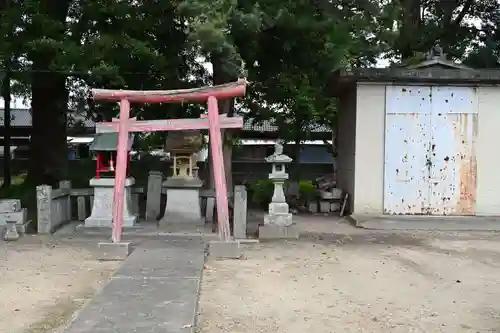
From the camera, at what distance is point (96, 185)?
11.1 meters

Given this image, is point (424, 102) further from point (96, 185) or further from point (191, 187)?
point (96, 185)

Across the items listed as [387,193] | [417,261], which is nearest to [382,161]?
[387,193]

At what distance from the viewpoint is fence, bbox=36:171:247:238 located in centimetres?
1061

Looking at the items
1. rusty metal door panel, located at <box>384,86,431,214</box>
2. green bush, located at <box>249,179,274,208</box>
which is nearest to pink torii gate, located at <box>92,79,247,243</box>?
rusty metal door panel, located at <box>384,86,431,214</box>

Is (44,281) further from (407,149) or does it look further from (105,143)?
(407,149)

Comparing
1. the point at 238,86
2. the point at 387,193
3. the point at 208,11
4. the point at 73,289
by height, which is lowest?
Answer: the point at 73,289

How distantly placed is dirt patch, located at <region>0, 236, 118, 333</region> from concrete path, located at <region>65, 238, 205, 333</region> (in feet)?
1.05

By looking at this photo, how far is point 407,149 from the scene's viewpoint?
12.6 meters

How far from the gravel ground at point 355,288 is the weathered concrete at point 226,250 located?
7.6 inches

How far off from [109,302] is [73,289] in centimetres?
125

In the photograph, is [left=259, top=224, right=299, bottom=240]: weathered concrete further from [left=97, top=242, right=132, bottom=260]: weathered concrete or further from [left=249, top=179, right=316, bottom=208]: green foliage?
[left=249, top=179, right=316, bottom=208]: green foliage

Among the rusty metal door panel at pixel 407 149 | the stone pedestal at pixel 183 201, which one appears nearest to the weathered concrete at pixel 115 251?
the stone pedestal at pixel 183 201

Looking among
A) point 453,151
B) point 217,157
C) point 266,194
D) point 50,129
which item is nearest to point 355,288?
point 217,157

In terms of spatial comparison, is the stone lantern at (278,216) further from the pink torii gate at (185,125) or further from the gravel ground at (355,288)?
the pink torii gate at (185,125)
